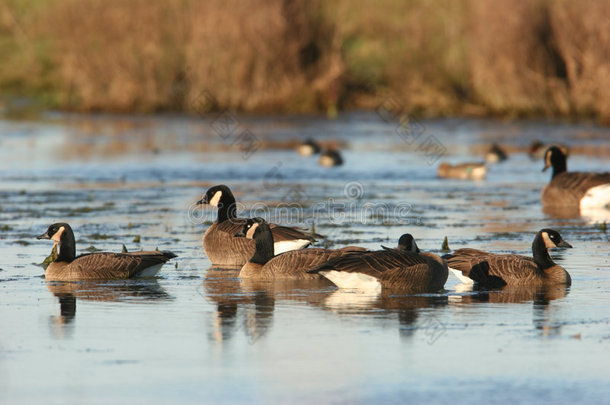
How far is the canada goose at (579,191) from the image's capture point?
1953 cm

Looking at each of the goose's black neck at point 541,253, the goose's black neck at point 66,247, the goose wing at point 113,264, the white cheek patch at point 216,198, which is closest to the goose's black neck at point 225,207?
the white cheek patch at point 216,198

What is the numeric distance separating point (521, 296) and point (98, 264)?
15.1ft

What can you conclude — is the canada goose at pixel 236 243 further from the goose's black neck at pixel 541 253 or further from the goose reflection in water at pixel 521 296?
the goose's black neck at pixel 541 253

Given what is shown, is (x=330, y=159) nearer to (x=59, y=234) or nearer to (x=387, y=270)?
(x=59, y=234)

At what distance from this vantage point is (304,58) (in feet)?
137

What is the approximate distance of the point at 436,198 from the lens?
21391 millimetres

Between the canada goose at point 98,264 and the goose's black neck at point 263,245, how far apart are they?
970 mm

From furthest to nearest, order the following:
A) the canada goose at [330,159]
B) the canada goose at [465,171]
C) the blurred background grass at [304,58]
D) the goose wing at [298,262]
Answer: the blurred background grass at [304,58] → the canada goose at [330,159] → the canada goose at [465,171] → the goose wing at [298,262]

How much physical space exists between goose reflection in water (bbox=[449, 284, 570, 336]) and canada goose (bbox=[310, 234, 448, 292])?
0.36m

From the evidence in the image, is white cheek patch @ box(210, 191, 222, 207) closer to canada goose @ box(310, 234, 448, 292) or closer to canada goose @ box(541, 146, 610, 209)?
canada goose @ box(310, 234, 448, 292)

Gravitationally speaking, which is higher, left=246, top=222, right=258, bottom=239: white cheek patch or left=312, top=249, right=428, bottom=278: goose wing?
left=246, top=222, right=258, bottom=239: white cheek patch

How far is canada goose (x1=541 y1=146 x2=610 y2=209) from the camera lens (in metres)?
19.5

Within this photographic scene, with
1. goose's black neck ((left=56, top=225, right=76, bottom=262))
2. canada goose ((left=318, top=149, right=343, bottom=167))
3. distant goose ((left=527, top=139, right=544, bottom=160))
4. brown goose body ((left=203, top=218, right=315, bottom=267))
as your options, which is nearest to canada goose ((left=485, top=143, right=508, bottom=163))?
distant goose ((left=527, top=139, right=544, bottom=160))

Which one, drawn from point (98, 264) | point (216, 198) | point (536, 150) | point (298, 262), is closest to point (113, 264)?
point (98, 264)
